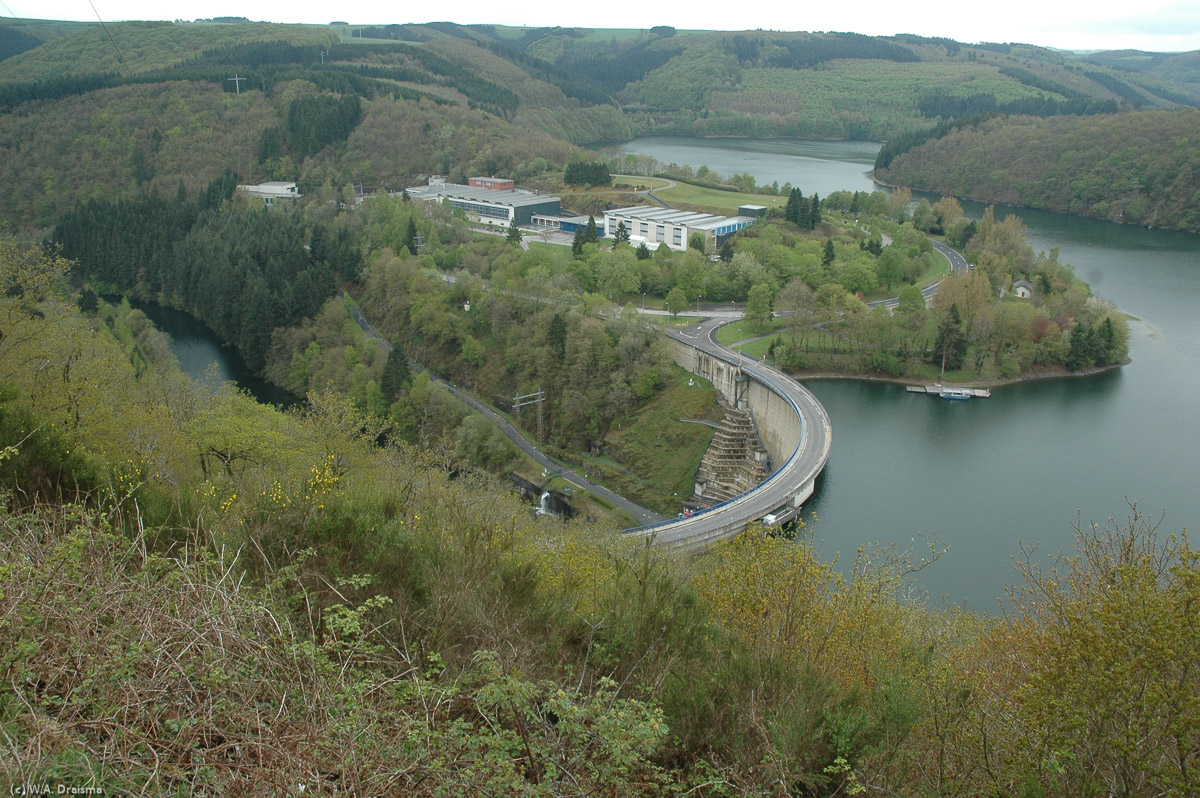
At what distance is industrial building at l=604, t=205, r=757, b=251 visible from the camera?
41.7 m

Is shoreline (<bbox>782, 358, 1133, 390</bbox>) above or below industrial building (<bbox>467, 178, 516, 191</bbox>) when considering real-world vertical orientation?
below

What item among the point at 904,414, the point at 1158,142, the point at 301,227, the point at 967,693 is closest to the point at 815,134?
the point at 1158,142

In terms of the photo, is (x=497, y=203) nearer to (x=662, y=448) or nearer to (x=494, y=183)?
(x=494, y=183)

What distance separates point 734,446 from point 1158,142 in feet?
199

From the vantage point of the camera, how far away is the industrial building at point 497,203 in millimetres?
49000

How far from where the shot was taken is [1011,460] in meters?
25.5

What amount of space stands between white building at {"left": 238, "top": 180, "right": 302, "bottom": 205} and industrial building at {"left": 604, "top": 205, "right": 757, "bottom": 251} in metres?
24.6

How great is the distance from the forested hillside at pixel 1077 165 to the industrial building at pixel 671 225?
38190mm

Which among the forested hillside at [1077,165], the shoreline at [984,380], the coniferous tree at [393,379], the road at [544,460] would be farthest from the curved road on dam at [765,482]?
the forested hillside at [1077,165]

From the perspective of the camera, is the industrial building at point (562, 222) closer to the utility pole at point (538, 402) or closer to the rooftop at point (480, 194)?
the rooftop at point (480, 194)

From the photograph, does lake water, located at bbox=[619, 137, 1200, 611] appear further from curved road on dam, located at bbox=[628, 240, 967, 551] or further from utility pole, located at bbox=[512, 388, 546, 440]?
utility pole, located at bbox=[512, 388, 546, 440]

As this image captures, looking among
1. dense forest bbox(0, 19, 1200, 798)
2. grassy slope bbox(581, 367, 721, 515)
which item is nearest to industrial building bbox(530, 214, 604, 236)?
dense forest bbox(0, 19, 1200, 798)

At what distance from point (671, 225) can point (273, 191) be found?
31.1 meters

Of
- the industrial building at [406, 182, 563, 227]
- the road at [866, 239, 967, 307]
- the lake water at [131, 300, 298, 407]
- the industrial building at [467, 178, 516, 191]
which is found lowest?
the lake water at [131, 300, 298, 407]
